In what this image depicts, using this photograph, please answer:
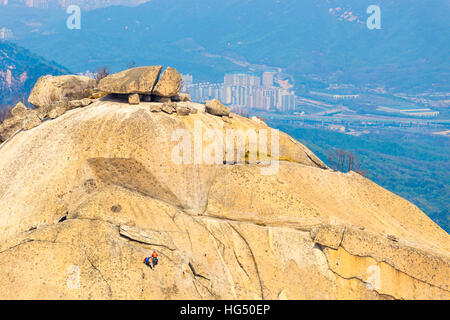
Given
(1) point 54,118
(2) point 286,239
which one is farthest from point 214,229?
(1) point 54,118

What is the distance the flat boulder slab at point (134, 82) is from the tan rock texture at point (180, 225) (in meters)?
1.79

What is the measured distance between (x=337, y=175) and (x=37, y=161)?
2326cm

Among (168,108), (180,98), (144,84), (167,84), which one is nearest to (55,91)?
(144,84)

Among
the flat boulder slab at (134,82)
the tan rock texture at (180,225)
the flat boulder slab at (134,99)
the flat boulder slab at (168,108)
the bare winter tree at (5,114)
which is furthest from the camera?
the bare winter tree at (5,114)

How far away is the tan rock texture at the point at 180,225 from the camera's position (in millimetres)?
23781

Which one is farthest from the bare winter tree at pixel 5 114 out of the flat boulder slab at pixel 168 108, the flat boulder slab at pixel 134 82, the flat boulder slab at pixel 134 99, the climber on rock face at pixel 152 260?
the climber on rock face at pixel 152 260

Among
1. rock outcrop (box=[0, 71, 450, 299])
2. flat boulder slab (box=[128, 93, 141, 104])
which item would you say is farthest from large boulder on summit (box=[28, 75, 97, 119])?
flat boulder slab (box=[128, 93, 141, 104])

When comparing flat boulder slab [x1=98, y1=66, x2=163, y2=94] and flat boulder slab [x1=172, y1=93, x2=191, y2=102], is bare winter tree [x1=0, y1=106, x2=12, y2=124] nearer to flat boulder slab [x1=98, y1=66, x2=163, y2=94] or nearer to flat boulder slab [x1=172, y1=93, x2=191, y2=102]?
flat boulder slab [x1=98, y1=66, x2=163, y2=94]

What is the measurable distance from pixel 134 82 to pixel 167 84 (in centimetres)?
298

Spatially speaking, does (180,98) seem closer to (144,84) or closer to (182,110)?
(144,84)

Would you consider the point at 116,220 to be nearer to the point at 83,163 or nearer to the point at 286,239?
the point at 83,163

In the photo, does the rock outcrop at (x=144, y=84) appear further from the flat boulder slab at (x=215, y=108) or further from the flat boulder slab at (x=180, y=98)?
the flat boulder slab at (x=215, y=108)

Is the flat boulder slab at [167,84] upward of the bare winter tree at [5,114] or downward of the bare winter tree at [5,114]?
upward

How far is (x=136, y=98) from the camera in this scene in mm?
35219
